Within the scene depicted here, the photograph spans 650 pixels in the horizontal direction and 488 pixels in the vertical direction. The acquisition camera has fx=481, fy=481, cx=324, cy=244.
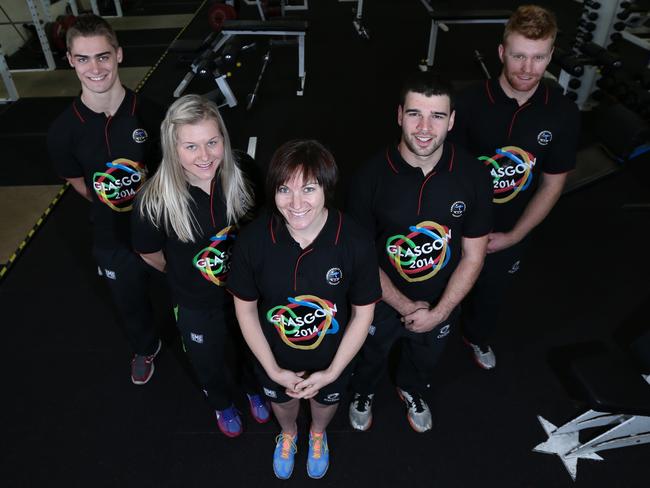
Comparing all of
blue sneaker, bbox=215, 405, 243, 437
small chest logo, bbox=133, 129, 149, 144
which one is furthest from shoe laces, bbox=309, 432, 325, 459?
small chest logo, bbox=133, 129, 149, 144

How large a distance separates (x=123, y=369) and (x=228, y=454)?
2.76ft

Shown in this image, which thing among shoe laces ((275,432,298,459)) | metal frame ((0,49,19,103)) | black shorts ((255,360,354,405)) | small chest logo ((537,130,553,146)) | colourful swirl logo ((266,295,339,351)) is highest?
small chest logo ((537,130,553,146))

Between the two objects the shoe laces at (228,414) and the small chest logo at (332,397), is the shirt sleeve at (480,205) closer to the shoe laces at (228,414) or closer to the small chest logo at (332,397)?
the small chest logo at (332,397)

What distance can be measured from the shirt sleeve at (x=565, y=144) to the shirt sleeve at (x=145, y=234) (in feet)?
5.37

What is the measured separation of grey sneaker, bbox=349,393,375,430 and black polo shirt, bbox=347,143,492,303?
86 centimetres

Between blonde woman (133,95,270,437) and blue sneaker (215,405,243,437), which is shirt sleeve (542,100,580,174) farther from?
blue sneaker (215,405,243,437)

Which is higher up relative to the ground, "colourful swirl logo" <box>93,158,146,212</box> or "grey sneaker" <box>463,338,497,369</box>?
"colourful swirl logo" <box>93,158,146,212</box>

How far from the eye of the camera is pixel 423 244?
1.85 m

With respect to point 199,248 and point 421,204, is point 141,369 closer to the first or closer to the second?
point 199,248

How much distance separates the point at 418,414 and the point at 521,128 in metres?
1.43

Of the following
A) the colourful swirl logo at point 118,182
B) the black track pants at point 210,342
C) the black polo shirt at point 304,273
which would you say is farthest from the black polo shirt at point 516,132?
the colourful swirl logo at point 118,182

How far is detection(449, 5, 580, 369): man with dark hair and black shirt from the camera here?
1928 mm

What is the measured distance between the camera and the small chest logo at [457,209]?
1771 millimetres

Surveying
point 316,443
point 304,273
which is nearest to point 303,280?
point 304,273
